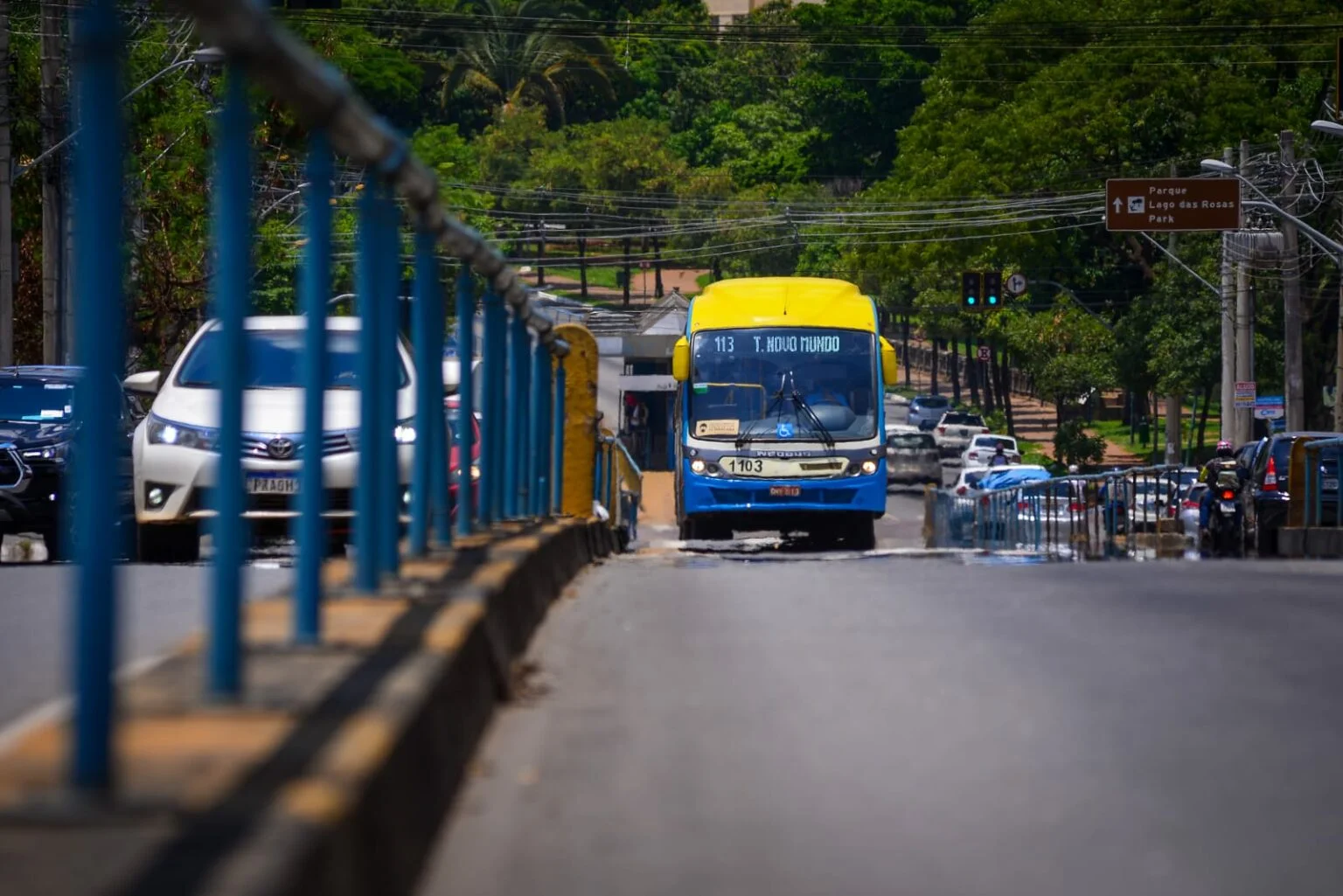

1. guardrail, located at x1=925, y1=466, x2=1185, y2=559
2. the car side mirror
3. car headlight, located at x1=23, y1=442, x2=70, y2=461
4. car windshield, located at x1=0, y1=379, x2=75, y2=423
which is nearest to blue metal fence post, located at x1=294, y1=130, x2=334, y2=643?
the car side mirror

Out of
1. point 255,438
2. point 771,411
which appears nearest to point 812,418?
point 771,411

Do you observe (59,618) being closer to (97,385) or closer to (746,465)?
(97,385)

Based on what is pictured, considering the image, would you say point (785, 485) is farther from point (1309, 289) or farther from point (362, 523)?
point (1309, 289)

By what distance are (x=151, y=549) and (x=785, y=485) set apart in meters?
11.5

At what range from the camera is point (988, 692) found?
7.12 meters

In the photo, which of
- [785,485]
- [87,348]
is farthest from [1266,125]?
[87,348]

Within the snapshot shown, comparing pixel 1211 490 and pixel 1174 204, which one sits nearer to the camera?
pixel 1211 490

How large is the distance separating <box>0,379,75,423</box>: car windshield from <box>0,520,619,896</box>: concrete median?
11218 millimetres

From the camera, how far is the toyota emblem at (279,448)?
13062 mm

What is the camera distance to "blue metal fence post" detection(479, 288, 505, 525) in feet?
33.5

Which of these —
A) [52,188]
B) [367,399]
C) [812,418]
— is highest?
[52,188]

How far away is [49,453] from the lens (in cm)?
1633

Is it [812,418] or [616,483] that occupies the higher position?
[812,418]

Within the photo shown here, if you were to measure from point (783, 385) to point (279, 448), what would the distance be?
40.9ft
